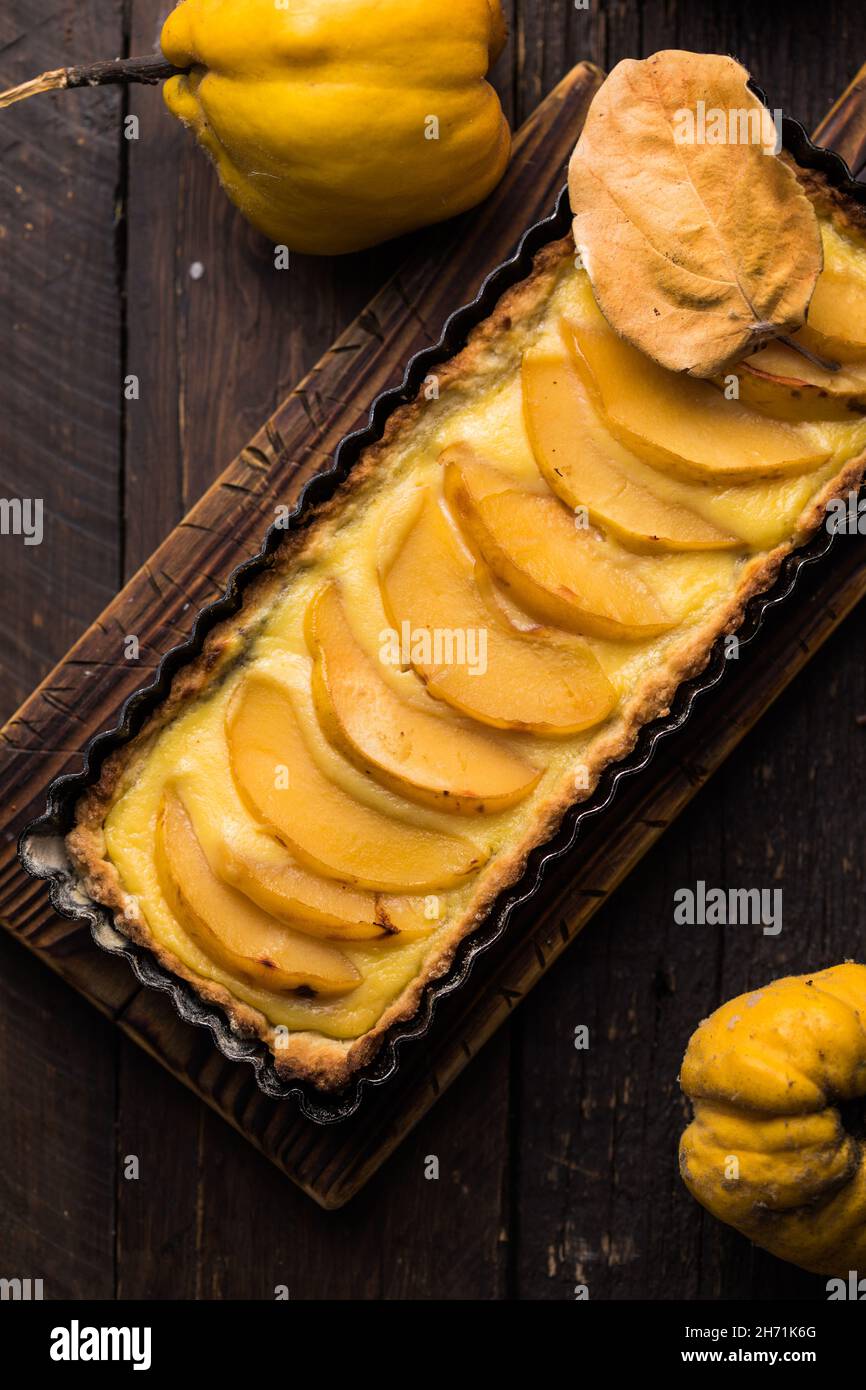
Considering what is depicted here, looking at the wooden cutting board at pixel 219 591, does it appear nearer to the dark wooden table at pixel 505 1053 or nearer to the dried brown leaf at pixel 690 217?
the dark wooden table at pixel 505 1053

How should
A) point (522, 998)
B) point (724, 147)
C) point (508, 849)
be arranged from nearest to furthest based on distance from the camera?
point (724, 147), point (508, 849), point (522, 998)

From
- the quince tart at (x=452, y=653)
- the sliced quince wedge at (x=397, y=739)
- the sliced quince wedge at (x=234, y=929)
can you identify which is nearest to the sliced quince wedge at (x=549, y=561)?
the quince tart at (x=452, y=653)

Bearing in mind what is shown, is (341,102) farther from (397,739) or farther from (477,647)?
(397,739)

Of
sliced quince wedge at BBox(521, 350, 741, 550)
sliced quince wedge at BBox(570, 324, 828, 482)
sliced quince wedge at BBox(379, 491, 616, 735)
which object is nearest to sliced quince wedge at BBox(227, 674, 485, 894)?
sliced quince wedge at BBox(379, 491, 616, 735)

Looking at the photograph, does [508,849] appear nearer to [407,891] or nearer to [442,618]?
[407,891]

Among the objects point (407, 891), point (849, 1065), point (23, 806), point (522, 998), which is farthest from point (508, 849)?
point (23, 806)

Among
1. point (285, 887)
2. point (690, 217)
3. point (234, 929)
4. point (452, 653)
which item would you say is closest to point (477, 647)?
point (452, 653)
